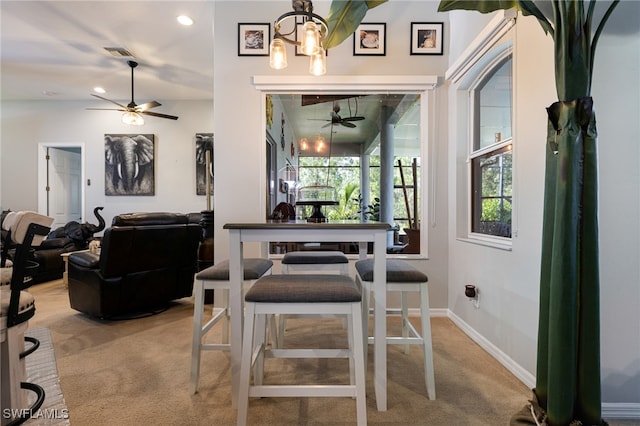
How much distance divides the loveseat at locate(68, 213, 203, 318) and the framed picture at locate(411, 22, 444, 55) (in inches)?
113

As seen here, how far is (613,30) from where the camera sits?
143cm

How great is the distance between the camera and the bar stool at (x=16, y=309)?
1.07m

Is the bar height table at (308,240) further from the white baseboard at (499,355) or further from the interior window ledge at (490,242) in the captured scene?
the interior window ledge at (490,242)

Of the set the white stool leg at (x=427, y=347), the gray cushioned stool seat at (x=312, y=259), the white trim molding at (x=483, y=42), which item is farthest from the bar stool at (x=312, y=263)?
the white trim molding at (x=483, y=42)

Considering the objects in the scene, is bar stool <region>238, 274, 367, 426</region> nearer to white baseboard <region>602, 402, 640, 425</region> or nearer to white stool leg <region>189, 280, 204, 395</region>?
white stool leg <region>189, 280, 204, 395</region>

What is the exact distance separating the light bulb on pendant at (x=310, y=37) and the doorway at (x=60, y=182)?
19.7 ft

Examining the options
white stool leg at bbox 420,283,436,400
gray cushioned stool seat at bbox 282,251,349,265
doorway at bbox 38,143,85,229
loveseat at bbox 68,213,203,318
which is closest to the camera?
white stool leg at bbox 420,283,436,400

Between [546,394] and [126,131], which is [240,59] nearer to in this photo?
[546,394]

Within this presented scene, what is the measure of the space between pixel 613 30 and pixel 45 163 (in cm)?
837

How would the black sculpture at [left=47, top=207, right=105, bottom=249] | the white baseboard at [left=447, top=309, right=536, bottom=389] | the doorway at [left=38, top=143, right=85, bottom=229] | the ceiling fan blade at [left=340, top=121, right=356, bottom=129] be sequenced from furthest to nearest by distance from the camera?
the doorway at [left=38, top=143, right=85, bottom=229] < the black sculpture at [left=47, top=207, right=105, bottom=249] < the ceiling fan blade at [left=340, top=121, right=356, bottom=129] < the white baseboard at [left=447, top=309, right=536, bottom=389]

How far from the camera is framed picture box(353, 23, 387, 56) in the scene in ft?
9.71

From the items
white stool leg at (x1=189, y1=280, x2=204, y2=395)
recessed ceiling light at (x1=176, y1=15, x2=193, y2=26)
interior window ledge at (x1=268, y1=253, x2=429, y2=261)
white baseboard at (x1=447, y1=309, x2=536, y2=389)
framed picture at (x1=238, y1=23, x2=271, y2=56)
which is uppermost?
recessed ceiling light at (x1=176, y1=15, x2=193, y2=26)

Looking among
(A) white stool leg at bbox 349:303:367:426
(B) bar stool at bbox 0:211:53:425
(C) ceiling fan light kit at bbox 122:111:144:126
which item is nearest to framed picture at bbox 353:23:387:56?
(A) white stool leg at bbox 349:303:367:426

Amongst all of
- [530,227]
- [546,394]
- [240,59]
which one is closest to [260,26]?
[240,59]
